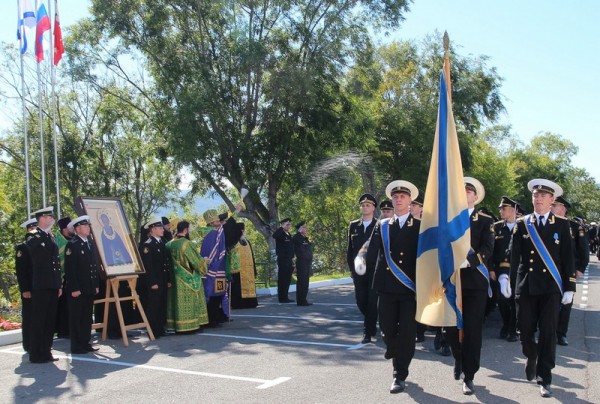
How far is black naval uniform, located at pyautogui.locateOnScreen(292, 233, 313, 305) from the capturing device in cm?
1325

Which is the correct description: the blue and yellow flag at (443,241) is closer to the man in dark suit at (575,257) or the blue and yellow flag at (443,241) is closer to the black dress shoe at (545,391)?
the black dress shoe at (545,391)

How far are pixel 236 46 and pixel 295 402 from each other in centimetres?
1545

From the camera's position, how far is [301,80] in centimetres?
1922

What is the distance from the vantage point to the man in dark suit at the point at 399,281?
6.05m

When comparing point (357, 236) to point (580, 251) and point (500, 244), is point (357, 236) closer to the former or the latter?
point (500, 244)

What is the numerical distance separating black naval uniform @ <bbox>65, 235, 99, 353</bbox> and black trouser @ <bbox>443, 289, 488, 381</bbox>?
5050 millimetres

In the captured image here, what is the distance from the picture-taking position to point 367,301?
880 cm

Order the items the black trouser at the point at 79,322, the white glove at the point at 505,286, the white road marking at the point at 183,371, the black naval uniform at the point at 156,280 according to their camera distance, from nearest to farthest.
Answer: the white glove at the point at 505,286 < the white road marking at the point at 183,371 < the black trouser at the point at 79,322 < the black naval uniform at the point at 156,280

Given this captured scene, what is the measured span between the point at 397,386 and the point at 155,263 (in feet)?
16.2

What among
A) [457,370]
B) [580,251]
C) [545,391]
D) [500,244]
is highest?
[500,244]

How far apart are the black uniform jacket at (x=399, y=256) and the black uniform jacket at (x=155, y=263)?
4470 mm

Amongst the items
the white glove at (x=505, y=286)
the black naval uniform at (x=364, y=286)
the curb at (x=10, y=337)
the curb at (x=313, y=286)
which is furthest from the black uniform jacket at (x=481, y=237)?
the curb at (x=313, y=286)

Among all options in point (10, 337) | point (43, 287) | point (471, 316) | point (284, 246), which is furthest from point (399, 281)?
point (284, 246)

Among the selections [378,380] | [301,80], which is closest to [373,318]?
[378,380]
